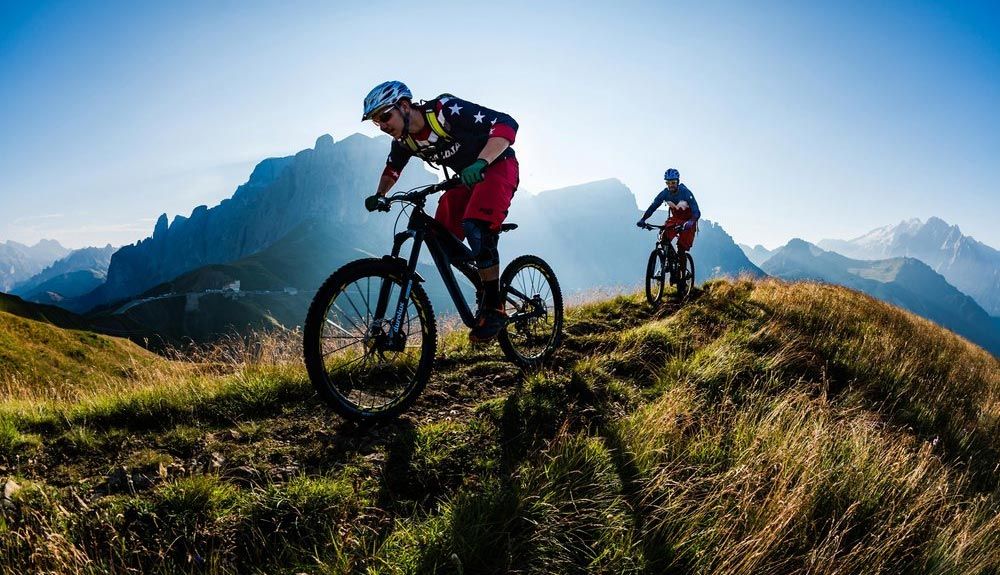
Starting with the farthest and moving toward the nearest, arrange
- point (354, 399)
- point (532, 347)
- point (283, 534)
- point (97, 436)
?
1. point (532, 347)
2. point (354, 399)
3. point (97, 436)
4. point (283, 534)

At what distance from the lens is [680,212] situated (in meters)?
14.5

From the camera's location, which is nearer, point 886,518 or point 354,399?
point 886,518

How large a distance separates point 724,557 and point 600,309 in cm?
916

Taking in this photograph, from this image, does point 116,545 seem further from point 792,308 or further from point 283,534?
point 792,308

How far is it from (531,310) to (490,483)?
13.7ft

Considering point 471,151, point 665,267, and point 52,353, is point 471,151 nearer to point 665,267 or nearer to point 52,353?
point 665,267

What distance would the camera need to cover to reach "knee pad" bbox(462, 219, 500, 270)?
5781 mm

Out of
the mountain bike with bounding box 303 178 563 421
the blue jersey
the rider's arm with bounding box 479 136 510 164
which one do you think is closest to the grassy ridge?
the mountain bike with bounding box 303 178 563 421

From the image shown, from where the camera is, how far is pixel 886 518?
11.5 feet

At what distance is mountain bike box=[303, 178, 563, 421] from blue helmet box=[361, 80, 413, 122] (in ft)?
3.59

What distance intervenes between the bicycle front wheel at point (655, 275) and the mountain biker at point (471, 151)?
8389 millimetres

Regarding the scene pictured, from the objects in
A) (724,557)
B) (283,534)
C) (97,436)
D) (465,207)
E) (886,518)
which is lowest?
(886,518)

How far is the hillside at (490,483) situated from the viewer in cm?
265

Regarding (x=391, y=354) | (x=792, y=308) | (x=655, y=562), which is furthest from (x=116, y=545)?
(x=792, y=308)
